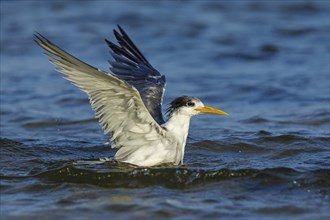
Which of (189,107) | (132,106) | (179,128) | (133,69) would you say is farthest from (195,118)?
(132,106)

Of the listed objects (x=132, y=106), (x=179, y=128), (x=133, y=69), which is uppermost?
(x=133, y=69)

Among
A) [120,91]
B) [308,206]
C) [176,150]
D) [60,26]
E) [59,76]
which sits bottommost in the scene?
[308,206]

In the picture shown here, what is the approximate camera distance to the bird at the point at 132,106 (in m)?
7.57

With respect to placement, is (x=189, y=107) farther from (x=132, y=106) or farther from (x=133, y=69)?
(x=133, y=69)

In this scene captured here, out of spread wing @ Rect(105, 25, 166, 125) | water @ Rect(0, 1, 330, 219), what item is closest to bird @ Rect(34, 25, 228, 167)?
spread wing @ Rect(105, 25, 166, 125)

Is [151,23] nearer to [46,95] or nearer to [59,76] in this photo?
[59,76]

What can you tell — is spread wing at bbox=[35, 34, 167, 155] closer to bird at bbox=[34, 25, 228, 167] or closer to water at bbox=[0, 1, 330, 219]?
bird at bbox=[34, 25, 228, 167]

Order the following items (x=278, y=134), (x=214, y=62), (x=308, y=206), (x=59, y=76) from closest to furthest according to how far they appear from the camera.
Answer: (x=308, y=206)
(x=278, y=134)
(x=59, y=76)
(x=214, y=62)

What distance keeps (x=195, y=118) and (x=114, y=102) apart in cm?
399

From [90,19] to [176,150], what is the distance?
37.2 ft

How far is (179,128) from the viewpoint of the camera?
8711 millimetres

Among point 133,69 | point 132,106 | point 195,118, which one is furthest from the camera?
point 195,118

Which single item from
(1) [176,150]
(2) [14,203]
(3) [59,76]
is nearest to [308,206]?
(1) [176,150]

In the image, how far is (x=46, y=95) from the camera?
1307 cm
